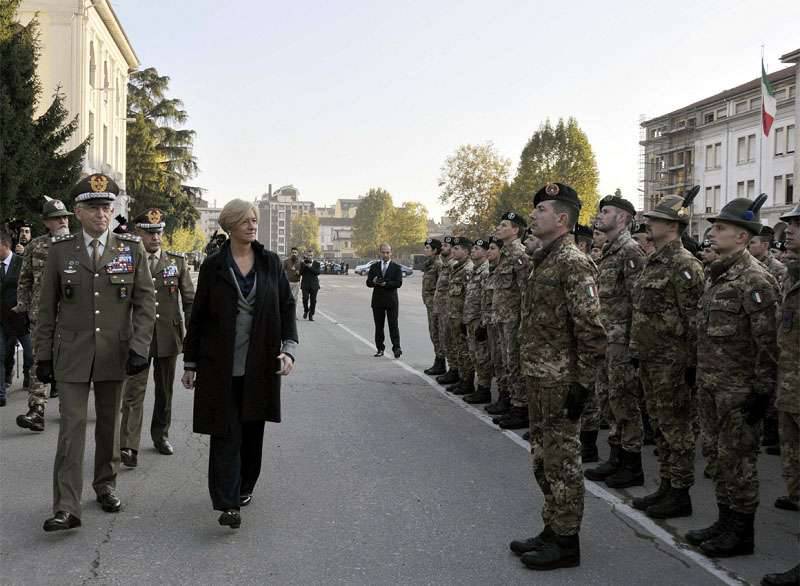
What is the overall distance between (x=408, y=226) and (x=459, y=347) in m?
122

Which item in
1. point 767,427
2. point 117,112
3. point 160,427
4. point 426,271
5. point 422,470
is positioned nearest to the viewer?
point 422,470

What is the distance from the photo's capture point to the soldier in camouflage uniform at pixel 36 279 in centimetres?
845

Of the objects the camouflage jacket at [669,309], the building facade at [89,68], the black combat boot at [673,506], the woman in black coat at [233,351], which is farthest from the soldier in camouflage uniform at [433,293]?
the building facade at [89,68]

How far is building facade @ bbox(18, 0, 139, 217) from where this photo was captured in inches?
1540

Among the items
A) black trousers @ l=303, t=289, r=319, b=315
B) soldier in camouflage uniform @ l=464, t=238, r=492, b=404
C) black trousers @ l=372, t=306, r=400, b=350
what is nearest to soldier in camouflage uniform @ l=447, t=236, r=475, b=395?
soldier in camouflage uniform @ l=464, t=238, r=492, b=404

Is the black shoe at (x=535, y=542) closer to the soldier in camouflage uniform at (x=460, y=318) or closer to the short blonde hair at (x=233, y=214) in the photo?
the short blonde hair at (x=233, y=214)

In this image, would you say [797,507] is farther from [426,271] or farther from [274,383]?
[426,271]

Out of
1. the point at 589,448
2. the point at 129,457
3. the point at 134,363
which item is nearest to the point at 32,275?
the point at 129,457

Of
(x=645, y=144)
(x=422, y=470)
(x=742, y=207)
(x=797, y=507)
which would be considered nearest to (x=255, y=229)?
(x=422, y=470)

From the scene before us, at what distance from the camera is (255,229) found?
562 centimetres

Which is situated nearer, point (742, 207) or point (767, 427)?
point (742, 207)

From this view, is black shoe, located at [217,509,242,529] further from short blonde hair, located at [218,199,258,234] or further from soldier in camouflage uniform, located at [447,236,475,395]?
soldier in camouflage uniform, located at [447,236,475,395]

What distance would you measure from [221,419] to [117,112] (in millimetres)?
50363

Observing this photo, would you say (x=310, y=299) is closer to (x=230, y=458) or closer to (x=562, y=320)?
(x=230, y=458)
